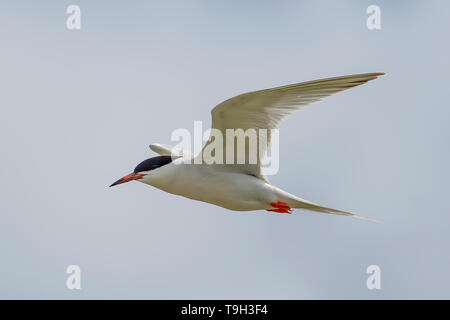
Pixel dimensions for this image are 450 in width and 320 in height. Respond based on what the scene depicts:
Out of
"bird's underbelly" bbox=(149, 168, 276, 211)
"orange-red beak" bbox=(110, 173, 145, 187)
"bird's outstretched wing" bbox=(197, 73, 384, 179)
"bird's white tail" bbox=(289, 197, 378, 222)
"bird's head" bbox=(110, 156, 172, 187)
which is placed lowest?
"bird's white tail" bbox=(289, 197, 378, 222)

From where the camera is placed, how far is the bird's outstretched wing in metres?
6.27

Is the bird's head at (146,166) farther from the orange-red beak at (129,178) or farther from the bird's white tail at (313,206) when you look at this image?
the bird's white tail at (313,206)

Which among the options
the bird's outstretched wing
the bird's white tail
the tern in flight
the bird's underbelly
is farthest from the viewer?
the bird's white tail

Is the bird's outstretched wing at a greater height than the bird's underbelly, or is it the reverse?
the bird's outstretched wing

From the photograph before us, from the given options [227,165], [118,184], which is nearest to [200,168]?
[227,165]

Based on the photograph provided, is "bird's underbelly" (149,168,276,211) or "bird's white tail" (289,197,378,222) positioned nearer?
"bird's underbelly" (149,168,276,211)

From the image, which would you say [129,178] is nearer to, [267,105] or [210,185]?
[210,185]

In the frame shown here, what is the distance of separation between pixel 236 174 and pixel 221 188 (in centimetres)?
24

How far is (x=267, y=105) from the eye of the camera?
670 centimetres

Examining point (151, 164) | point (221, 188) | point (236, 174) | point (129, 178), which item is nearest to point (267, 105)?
point (236, 174)

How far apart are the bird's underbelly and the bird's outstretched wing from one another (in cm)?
15

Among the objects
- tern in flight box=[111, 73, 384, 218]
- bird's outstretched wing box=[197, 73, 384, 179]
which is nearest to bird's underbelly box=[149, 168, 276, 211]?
tern in flight box=[111, 73, 384, 218]

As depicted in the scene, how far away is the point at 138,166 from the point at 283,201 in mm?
1476

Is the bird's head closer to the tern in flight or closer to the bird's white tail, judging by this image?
the tern in flight
